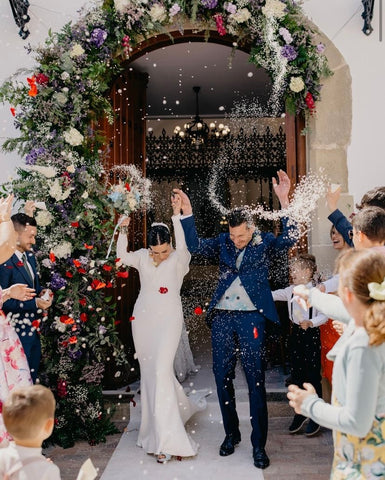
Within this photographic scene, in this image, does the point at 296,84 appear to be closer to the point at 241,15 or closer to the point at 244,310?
the point at 241,15

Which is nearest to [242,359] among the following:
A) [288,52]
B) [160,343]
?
[160,343]

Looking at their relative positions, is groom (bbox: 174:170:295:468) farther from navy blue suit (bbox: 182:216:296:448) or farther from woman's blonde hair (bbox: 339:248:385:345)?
woman's blonde hair (bbox: 339:248:385:345)

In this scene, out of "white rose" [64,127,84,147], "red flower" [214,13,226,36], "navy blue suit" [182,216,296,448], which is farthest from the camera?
"red flower" [214,13,226,36]

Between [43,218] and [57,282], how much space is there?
525mm

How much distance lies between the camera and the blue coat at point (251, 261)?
4.11 metres

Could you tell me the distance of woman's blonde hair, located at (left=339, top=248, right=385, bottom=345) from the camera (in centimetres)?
184

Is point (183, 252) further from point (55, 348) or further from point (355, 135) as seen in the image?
point (355, 135)

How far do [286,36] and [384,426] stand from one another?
11.7ft

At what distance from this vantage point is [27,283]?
4.07 m

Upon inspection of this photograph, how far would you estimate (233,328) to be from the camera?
4148 mm

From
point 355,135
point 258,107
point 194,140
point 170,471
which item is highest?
point 258,107

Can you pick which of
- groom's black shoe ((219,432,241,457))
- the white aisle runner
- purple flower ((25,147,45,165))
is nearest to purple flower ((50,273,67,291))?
purple flower ((25,147,45,165))

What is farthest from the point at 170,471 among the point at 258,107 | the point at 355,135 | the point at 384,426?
the point at 258,107

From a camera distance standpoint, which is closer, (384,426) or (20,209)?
(384,426)
